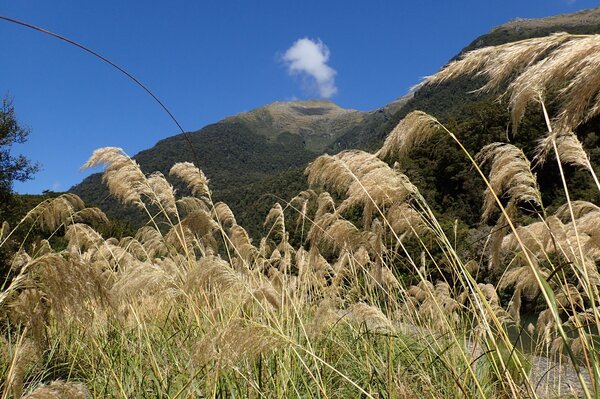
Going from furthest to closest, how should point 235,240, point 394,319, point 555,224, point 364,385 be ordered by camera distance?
point 235,240 → point 394,319 → point 555,224 → point 364,385

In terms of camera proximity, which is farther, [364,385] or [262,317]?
[262,317]

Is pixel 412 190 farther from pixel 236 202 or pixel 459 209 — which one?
pixel 236 202

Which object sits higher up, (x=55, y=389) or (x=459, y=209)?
(x=55, y=389)

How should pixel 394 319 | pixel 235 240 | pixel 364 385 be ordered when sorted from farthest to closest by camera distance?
1. pixel 235 240
2. pixel 394 319
3. pixel 364 385

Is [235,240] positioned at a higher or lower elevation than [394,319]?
higher

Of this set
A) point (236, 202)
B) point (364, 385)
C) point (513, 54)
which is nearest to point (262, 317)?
point (364, 385)

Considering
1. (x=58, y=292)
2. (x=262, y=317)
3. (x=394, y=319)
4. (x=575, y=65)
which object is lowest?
(x=394, y=319)

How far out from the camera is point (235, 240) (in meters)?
4.73

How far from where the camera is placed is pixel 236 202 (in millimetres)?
83125

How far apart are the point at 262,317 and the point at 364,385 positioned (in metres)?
0.92

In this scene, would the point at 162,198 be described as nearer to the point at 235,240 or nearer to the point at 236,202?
the point at 235,240

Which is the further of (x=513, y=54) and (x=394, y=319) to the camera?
(x=394, y=319)

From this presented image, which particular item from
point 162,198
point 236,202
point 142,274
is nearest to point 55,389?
point 142,274

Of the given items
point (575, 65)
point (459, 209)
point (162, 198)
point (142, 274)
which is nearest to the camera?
point (575, 65)
